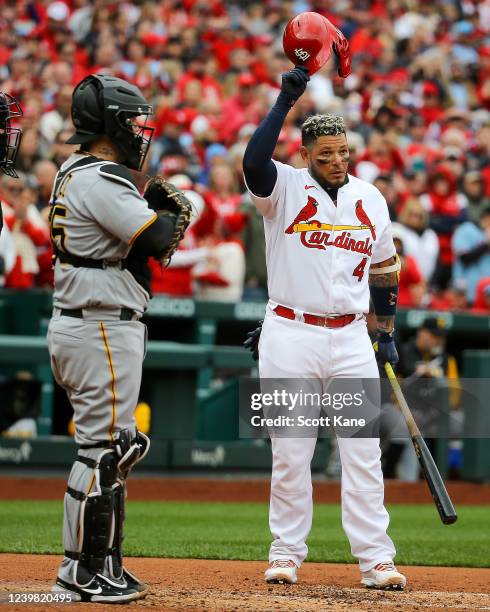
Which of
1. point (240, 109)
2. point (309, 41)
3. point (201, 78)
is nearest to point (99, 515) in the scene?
point (309, 41)

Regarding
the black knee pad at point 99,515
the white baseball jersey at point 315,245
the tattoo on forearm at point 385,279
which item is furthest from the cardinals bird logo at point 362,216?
the black knee pad at point 99,515

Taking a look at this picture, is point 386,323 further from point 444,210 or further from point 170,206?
point 444,210

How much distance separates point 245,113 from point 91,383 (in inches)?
434

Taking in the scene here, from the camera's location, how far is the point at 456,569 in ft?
22.3

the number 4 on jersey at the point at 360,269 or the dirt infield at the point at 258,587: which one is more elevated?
the number 4 on jersey at the point at 360,269

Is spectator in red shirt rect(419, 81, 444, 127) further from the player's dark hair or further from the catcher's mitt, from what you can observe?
the catcher's mitt

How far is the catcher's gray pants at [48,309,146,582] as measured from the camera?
488cm

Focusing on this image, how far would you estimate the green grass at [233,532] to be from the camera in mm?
7141

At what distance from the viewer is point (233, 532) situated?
835 centimetres

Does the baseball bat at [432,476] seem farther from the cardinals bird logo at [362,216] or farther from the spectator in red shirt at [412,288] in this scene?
the spectator in red shirt at [412,288]

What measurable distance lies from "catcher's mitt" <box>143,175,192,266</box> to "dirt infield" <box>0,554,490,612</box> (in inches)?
56.1

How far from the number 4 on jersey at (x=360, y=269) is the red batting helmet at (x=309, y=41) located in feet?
2.99

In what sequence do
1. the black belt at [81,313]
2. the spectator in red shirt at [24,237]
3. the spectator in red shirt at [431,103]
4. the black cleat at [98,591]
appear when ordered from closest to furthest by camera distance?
the black cleat at [98,591] → the black belt at [81,313] → the spectator in red shirt at [24,237] → the spectator in red shirt at [431,103]

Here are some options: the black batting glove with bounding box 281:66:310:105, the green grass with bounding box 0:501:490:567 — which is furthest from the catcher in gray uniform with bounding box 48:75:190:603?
the green grass with bounding box 0:501:490:567
